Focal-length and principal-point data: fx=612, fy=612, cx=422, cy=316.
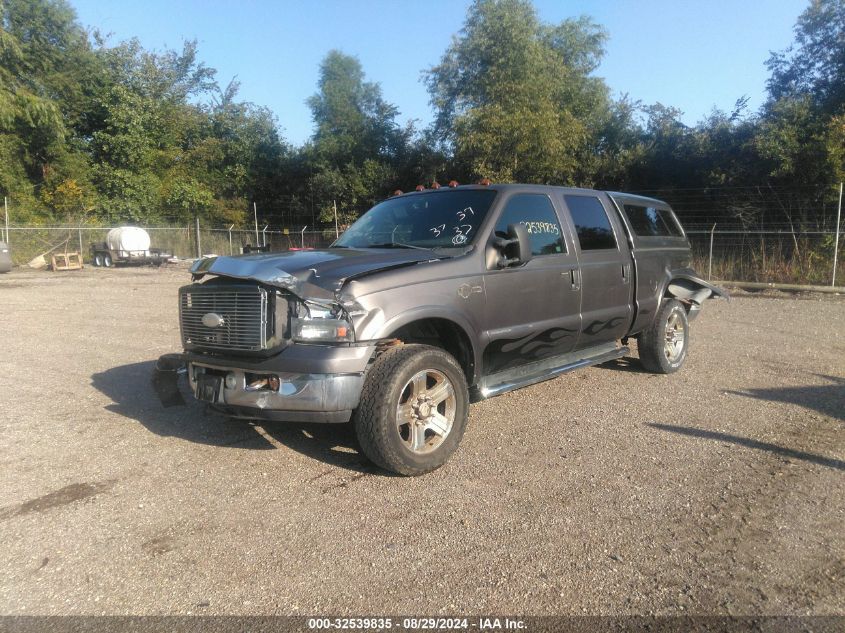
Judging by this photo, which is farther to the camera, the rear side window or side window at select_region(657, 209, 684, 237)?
side window at select_region(657, 209, 684, 237)

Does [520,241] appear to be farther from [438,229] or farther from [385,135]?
[385,135]

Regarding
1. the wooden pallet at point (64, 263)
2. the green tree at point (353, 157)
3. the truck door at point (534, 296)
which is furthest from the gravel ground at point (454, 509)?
the green tree at point (353, 157)

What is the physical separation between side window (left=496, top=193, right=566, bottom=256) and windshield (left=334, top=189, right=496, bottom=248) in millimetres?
194

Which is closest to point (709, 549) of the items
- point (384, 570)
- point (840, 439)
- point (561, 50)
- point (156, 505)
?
point (384, 570)

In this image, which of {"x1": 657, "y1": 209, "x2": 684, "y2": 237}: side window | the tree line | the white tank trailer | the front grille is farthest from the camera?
the white tank trailer

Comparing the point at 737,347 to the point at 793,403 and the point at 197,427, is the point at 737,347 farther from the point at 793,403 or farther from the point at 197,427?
the point at 197,427

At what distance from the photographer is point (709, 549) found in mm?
3098

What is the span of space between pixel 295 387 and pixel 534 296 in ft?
7.07

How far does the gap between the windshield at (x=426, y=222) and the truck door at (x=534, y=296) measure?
24cm

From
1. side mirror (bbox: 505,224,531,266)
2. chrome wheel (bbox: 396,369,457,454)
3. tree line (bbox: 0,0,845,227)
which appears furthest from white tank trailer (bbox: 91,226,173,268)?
chrome wheel (bbox: 396,369,457,454)

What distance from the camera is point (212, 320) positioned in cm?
408

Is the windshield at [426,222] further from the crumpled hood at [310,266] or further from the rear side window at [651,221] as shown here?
the rear side window at [651,221]

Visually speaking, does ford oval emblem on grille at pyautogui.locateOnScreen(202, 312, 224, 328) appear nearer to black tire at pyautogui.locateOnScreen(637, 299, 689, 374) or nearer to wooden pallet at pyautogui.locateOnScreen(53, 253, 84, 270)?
black tire at pyautogui.locateOnScreen(637, 299, 689, 374)

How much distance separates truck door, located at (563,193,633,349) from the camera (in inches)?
219
